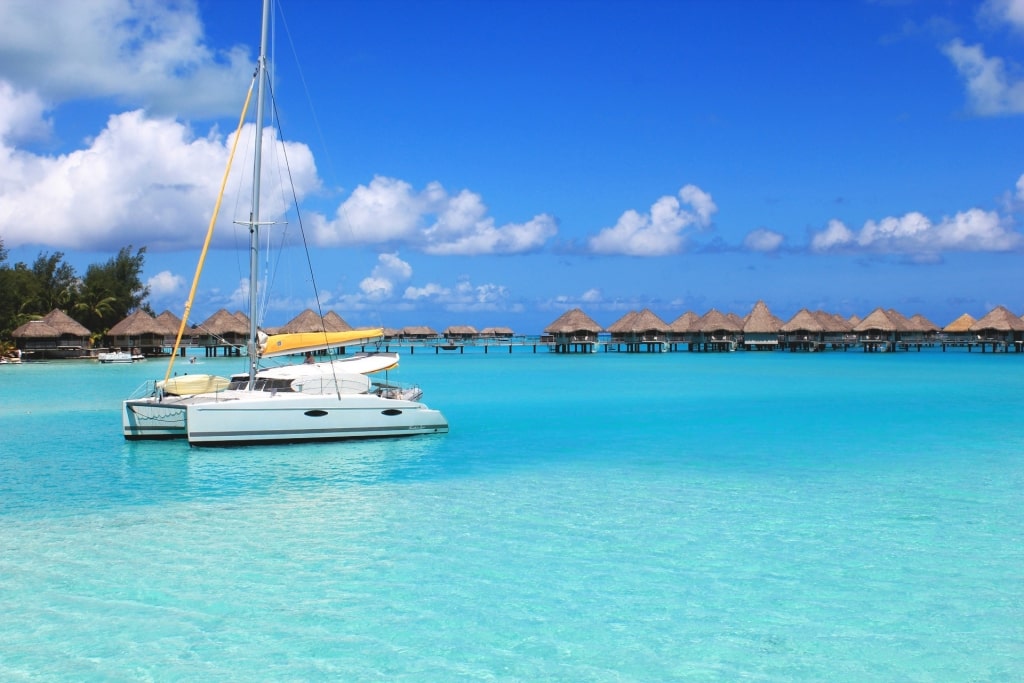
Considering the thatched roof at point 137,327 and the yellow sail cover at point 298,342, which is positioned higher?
the thatched roof at point 137,327

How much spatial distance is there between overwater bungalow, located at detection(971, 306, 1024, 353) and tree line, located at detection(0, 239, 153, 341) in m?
58.7

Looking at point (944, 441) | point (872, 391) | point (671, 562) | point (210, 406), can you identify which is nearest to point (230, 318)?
point (872, 391)

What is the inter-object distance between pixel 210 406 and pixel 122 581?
23.2 ft

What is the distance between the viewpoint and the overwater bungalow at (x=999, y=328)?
6109 centimetres

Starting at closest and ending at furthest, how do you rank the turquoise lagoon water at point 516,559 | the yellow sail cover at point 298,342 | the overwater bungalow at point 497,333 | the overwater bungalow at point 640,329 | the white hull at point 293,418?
1. the turquoise lagoon water at point 516,559
2. the white hull at point 293,418
3. the yellow sail cover at point 298,342
4. the overwater bungalow at point 640,329
5. the overwater bungalow at point 497,333

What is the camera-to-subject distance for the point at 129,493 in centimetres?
1090

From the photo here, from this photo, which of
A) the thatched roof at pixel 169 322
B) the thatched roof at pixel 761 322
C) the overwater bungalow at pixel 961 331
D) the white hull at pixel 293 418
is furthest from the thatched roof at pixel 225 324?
the overwater bungalow at pixel 961 331

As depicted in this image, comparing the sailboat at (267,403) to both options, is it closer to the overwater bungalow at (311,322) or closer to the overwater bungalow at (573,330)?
the overwater bungalow at (311,322)

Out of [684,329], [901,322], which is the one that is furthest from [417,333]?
[901,322]

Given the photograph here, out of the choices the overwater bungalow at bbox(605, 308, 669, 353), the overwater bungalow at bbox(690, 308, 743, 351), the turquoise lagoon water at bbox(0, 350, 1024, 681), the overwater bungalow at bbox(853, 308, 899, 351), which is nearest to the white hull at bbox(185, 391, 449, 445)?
the turquoise lagoon water at bbox(0, 350, 1024, 681)

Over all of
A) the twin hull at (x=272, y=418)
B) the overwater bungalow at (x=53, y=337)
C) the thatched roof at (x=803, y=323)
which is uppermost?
the thatched roof at (x=803, y=323)

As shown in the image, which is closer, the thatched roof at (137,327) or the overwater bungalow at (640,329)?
the thatched roof at (137,327)

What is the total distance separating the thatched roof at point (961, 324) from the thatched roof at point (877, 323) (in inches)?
143

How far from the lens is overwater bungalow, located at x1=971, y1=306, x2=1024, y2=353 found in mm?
61094
